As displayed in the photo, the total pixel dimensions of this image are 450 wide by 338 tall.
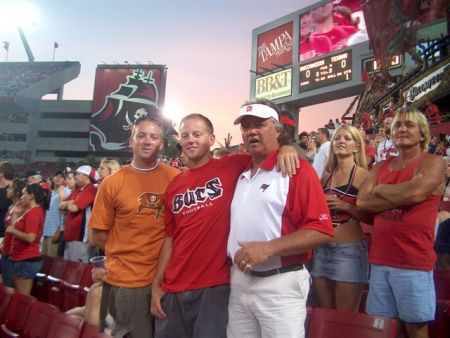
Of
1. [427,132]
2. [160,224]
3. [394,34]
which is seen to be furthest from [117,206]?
[394,34]

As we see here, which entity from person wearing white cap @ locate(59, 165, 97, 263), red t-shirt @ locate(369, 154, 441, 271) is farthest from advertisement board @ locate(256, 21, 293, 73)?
red t-shirt @ locate(369, 154, 441, 271)

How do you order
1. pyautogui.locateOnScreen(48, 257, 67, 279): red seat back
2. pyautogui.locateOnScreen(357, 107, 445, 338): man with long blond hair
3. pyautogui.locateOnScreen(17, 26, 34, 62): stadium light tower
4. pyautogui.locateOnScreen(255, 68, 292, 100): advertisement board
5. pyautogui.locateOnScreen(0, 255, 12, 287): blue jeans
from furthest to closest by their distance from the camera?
pyautogui.locateOnScreen(17, 26, 34, 62): stadium light tower, pyautogui.locateOnScreen(255, 68, 292, 100): advertisement board, pyautogui.locateOnScreen(48, 257, 67, 279): red seat back, pyautogui.locateOnScreen(0, 255, 12, 287): blue jeans, pyautogui.locateOnScreen(357, 107, 445, 338): man with long blond hair

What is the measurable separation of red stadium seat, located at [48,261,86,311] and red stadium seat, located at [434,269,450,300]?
3.86m

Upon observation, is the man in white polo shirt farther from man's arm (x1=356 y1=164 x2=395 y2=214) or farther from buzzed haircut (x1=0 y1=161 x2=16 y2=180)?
buzzed haircut (x1=0 y1=161 x2=16 y2=180)

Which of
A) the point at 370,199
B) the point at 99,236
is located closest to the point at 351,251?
the point at 370,199

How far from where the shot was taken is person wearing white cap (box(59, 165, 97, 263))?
18.6 feet

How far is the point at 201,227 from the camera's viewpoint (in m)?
2.25

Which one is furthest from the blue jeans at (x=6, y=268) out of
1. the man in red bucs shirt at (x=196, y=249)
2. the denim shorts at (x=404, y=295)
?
the denim shorts at (x=404, y=295)

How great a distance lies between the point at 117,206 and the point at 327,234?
1.32m

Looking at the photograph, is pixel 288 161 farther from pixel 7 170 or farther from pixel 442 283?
pixel 7 170

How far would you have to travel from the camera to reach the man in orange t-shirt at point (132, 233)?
2.46 m

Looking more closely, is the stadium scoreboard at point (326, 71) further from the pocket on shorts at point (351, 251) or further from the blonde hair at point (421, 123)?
the pocket on shorts at point (351, 251)

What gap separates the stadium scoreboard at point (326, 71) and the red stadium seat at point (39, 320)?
835 inches

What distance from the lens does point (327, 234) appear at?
189 centimetres
